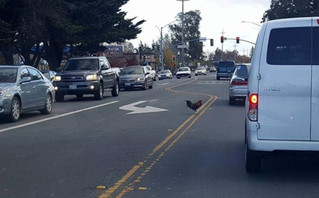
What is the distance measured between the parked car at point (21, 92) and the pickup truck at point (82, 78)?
610 cm

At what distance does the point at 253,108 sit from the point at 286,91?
492 millimetres

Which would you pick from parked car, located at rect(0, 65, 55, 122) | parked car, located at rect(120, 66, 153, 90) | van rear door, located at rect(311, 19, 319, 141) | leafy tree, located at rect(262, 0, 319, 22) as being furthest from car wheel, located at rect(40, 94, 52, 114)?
leafy tree, located at rect(262, 0, 319, 22)

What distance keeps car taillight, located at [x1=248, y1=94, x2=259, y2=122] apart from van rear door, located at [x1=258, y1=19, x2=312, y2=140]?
0.05m

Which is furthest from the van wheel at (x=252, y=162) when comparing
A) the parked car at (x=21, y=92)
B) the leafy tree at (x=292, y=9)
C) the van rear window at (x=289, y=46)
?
the leafy tree at (x=292, y=9)

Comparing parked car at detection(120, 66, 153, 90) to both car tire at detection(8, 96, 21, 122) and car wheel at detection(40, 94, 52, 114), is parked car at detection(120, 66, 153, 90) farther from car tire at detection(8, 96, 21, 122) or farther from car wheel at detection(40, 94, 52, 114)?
car tire at detection(8, 96, 21, 122)

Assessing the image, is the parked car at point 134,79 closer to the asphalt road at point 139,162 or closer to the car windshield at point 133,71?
the car windshield at point 133,71

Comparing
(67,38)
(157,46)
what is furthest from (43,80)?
(157,46)

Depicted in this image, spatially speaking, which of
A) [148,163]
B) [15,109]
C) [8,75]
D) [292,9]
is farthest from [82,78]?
[292,9]

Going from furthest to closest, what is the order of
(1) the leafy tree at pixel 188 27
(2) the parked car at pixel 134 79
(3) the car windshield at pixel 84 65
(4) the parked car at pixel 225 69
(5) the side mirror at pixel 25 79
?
(1) the leafy tree at pixel 188 27 → (4) the parked car at pixel 225 69 → (2) the parked car at pixel 134 79 → (3) the car windshield at pixel 84 65 → (5) the side mirror at pixel 25 79

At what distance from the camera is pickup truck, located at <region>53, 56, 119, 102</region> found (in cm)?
2373

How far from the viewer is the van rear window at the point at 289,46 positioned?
7.34 m

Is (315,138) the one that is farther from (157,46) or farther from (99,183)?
(157,46)

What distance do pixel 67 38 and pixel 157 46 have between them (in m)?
77.2

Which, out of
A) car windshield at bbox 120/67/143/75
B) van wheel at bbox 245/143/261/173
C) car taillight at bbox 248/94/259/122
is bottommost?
van wheel at bbox 245/143/261/173
